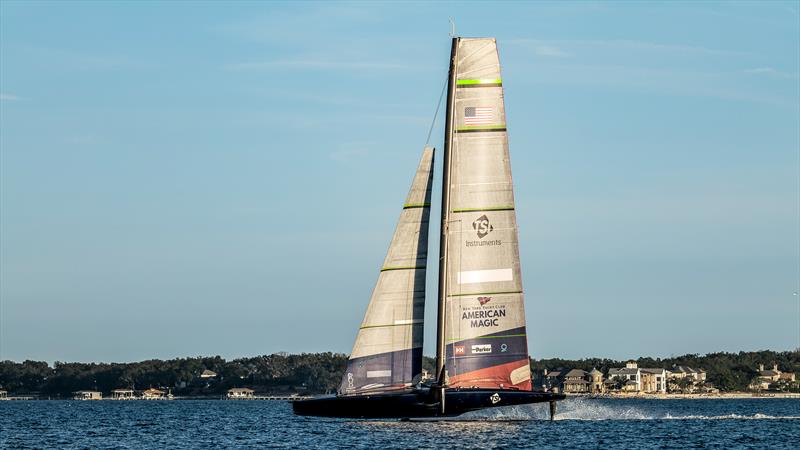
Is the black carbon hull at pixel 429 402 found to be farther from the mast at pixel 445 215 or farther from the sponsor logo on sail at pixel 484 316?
the sponsor logo on sail at pixel 484 316

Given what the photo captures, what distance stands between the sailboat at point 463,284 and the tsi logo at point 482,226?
42mm

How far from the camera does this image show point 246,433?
240ft

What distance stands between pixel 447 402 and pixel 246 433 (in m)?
19.6

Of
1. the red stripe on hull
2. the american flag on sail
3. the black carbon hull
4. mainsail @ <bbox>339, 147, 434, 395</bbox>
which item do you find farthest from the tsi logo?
the black carbon hull

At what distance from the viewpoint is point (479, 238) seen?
2281 inches

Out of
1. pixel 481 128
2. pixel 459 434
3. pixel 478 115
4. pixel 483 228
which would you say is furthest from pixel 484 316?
pixel 478 115

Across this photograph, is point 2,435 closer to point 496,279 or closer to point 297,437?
point 297,437

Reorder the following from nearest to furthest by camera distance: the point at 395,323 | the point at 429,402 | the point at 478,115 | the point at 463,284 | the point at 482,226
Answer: the point at 429,402, the point at 482,226, the point at 478,115, the point at 463,284, the point at 395,323

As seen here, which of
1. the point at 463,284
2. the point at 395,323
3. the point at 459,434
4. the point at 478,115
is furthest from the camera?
the point at 395,323

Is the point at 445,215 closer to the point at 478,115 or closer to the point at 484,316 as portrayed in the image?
the point at 478,115

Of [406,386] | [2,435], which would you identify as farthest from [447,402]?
[2,435]

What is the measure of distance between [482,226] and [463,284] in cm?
262

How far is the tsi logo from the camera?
57.8 m

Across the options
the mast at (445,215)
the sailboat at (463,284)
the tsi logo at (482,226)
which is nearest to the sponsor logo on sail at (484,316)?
the sailboat at (463,284)
